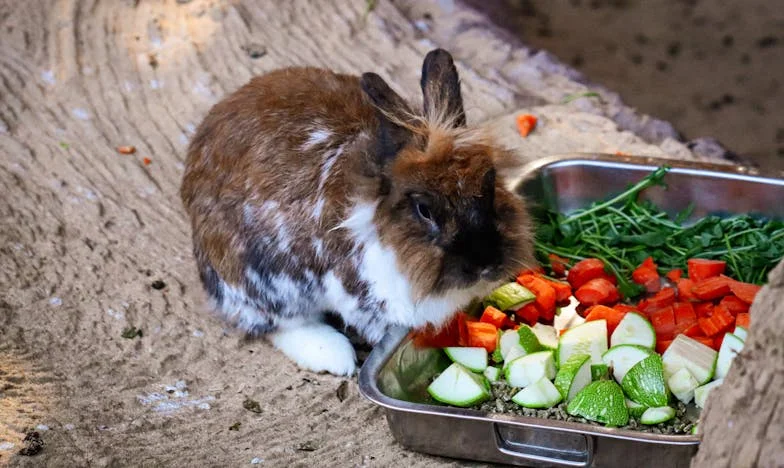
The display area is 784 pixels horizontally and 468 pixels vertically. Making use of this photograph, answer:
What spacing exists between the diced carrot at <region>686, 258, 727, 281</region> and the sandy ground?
4.06 feet

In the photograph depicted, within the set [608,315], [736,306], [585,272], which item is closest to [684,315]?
[736,306]

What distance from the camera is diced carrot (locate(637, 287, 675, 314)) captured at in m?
3.91

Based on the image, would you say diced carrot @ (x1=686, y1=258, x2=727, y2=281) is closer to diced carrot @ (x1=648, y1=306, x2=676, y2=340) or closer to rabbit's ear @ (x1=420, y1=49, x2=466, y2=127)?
diced carrot @ (x1=648, y1=306, x2=676, y2=340)

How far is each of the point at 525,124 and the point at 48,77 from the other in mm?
2641

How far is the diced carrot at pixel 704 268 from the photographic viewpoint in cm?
402

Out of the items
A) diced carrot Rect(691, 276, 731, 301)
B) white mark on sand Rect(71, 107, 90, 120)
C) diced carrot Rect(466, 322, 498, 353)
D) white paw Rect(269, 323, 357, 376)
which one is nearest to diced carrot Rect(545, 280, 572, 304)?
diced carrot Rect(466, 322, 498, 353)

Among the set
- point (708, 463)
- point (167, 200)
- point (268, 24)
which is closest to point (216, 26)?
point (268, 24)

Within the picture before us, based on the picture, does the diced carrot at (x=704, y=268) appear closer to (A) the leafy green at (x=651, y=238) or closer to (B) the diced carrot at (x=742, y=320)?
(A) the leafy green at (x=651, y=238)

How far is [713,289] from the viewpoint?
3871 millimetres

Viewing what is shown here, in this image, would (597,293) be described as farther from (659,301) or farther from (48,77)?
(48,77)

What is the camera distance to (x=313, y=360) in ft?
12.6

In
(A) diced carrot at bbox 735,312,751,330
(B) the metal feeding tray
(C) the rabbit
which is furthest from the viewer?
(A) diced carrot at bbox 735,312,751,330

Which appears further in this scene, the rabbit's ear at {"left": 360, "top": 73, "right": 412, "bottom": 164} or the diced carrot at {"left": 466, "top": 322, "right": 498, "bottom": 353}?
the diced carrot at {"left": 466, "top": 322, "right": 498, "bottom": 353}

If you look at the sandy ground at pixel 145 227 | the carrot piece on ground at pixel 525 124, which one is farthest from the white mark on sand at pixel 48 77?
the carrot piece on ground at pixel 525 124
